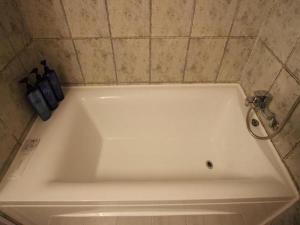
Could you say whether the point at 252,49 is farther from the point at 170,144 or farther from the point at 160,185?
the point at 160,185

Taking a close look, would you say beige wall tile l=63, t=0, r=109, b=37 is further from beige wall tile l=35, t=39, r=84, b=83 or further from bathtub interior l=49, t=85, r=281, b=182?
bathtub interior l=49, t=85, r=281, b=182

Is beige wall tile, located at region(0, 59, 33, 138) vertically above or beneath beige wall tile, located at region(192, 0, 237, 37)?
beneath

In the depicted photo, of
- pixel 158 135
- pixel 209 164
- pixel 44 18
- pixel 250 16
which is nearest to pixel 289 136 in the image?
pixel 209 164

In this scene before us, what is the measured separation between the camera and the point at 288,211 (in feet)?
2.62

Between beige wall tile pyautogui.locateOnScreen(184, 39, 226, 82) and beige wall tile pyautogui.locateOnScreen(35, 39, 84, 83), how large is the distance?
69 centimetres

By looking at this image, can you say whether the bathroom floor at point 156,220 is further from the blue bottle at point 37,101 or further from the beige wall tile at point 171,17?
the beige wall tile at point 171,17

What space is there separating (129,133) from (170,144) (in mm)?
313

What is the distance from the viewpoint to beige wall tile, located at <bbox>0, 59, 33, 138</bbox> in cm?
80

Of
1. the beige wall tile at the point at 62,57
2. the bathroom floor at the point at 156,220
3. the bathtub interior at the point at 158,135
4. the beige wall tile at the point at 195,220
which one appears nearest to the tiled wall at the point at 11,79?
the beige wall tile at the point at 62,57

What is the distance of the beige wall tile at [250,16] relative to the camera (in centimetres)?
93

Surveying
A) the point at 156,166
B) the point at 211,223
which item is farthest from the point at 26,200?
the point at 211,223

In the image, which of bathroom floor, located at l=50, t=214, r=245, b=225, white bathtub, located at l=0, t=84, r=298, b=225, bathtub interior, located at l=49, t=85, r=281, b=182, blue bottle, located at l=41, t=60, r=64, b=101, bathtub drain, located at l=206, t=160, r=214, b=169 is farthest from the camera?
bathtub drain, located at l=206, t=160, r=214, b=169

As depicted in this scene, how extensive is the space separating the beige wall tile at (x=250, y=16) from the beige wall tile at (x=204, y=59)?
0.10 m

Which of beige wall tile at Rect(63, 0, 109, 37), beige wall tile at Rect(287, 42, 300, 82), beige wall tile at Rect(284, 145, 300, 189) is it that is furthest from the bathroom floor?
beige wall tile at Rect(63, 0, 109, 37)
